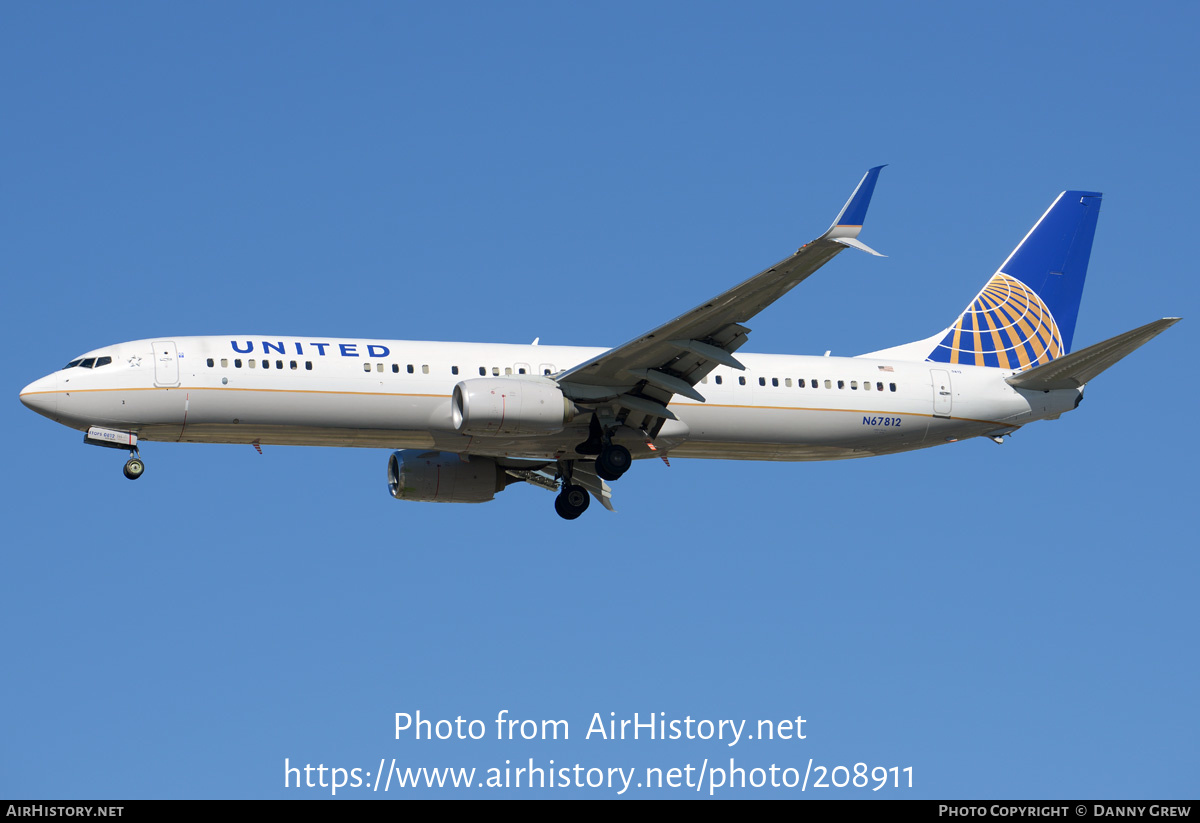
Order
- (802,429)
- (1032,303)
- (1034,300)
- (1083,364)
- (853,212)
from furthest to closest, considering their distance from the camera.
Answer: (1034,300)
(1032,303)
(1083,364)
(802,429)
(853,212)

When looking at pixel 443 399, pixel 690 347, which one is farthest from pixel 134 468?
pixel 690 347

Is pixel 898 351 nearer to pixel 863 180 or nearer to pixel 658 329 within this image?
pixel 658 329

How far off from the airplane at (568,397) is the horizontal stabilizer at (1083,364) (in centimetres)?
6

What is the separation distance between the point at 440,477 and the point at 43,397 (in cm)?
1058

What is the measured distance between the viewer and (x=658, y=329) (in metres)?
36.2

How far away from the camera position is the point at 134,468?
37594 millimetres

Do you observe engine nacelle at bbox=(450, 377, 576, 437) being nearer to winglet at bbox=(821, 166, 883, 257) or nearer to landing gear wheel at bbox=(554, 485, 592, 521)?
landing gear wheel at bbox=(554, 485, 592, 521)

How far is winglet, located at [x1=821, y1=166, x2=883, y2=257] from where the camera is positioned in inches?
1221

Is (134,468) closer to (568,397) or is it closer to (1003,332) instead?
(568,397)

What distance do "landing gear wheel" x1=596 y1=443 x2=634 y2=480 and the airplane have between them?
3 cm

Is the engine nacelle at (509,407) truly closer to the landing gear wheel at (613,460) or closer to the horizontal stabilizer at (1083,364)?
the landing gear wheel at (613,460)
